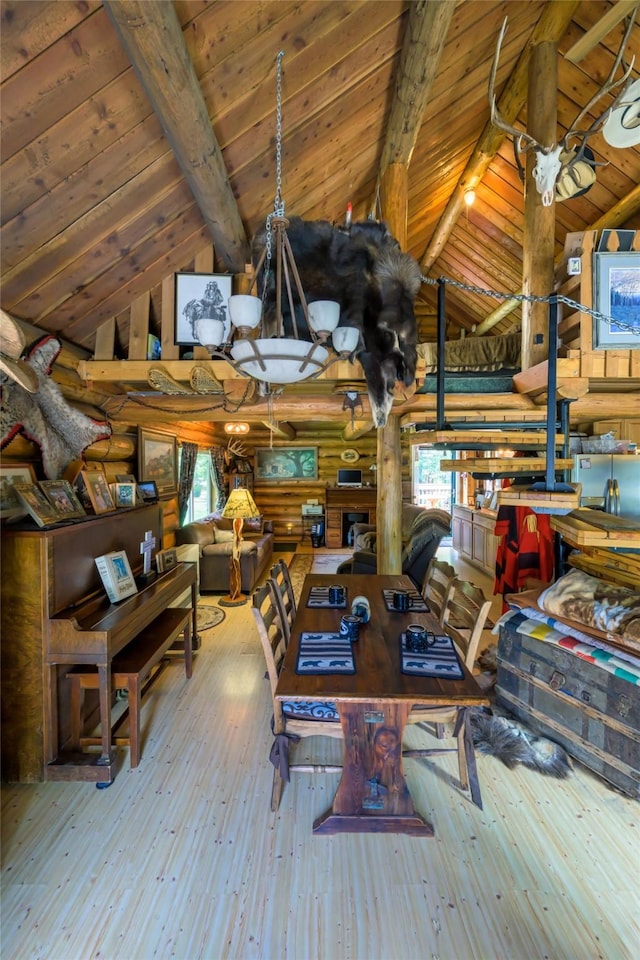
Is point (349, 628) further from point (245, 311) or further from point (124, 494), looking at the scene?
point (124, 494)

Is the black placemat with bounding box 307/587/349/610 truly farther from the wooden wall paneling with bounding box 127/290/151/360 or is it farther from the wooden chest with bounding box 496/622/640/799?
the wooden wall paneling with bounding box 127/290/151/360

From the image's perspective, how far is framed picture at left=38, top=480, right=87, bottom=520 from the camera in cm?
225

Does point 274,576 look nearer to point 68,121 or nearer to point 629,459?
point 68,121

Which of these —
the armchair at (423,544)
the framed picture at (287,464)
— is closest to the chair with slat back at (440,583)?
the armchair at (423,544)

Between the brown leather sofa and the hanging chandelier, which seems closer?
the hanging chandelier

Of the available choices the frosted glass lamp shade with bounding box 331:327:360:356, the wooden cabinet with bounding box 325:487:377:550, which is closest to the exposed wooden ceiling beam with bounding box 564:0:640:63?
the frosted glass lamp shade with bounding box 331:327:360:356

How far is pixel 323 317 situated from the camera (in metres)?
1.52

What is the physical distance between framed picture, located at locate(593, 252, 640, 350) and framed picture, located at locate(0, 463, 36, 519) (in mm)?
4255

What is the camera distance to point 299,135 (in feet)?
8.16

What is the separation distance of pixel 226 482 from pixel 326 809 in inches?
257

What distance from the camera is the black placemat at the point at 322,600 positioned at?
2.45m

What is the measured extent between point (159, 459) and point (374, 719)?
381cm

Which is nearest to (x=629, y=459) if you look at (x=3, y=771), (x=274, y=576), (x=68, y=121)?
(x=274, y=576)

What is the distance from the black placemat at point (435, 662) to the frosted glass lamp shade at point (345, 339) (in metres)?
1.44
